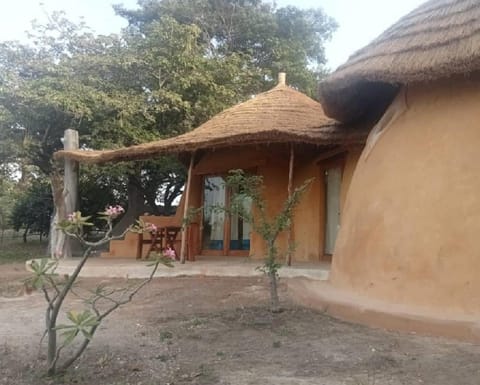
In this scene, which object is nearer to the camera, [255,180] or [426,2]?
[255,180]

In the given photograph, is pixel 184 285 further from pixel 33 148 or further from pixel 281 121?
pixel 33 148

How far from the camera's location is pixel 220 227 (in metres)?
12.4

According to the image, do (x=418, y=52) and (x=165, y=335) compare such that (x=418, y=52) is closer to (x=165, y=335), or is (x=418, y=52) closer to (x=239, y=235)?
(x=165, y=335)

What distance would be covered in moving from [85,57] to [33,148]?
2900 millimetres

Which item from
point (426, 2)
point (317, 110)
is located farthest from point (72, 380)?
point (317, 110)

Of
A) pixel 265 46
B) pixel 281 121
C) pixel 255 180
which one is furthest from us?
pixel 265 46

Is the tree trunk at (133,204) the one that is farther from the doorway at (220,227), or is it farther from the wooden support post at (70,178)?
the doorway at (220,227)

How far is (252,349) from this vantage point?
4.63 metres

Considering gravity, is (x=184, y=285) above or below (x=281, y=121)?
below

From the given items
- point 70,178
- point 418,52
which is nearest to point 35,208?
point 70,178

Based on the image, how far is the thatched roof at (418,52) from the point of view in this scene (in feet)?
16.9

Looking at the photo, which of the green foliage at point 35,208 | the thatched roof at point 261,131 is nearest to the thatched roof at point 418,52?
the thatched roof at point 261,131

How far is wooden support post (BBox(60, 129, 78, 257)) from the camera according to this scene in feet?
40.7

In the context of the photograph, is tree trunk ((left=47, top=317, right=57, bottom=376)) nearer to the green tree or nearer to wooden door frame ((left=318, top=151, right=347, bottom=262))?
wooden door frame ((left=318, top=151, right=347, bottom=262))
